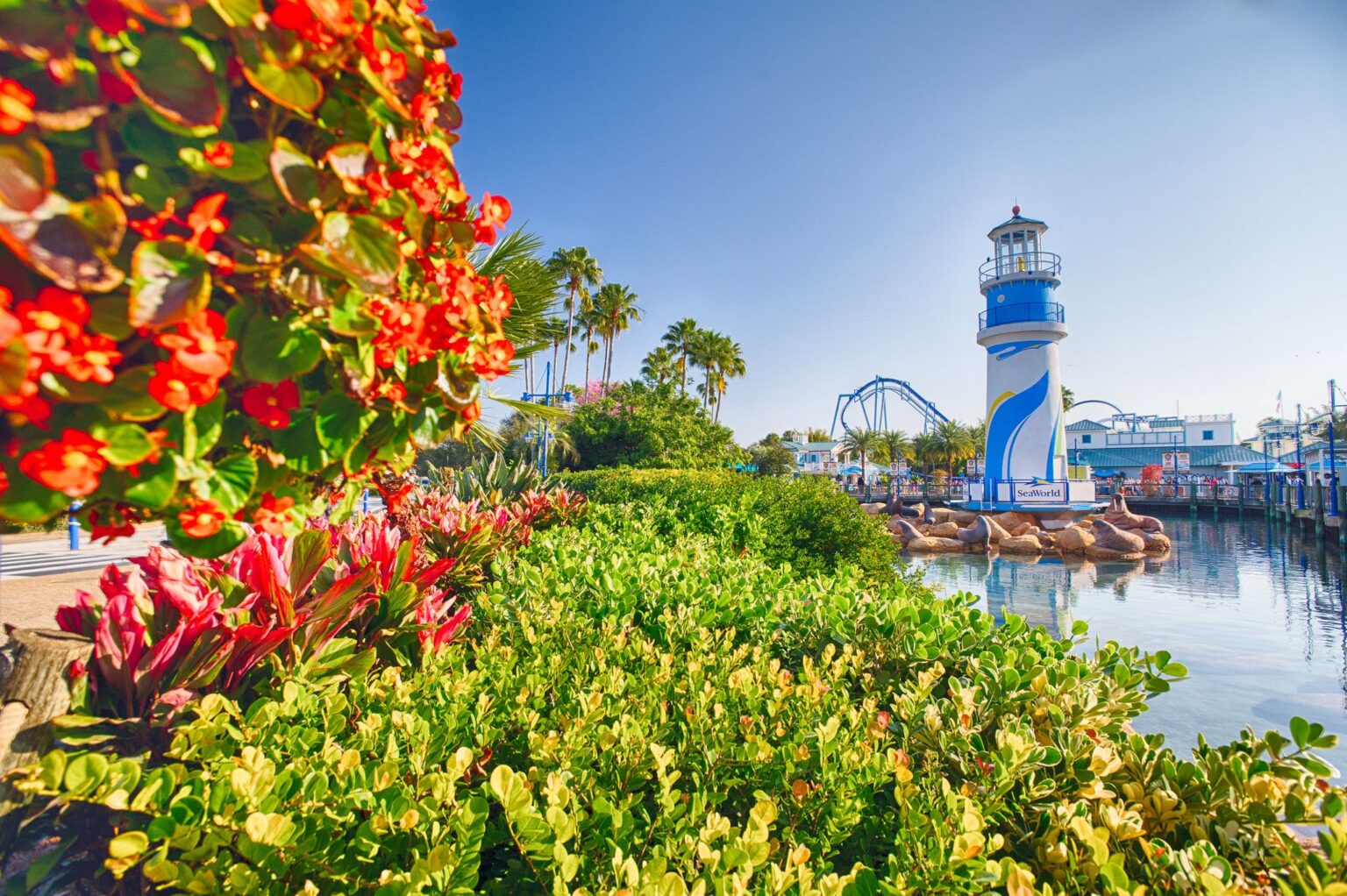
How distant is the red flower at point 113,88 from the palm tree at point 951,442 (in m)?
55.9

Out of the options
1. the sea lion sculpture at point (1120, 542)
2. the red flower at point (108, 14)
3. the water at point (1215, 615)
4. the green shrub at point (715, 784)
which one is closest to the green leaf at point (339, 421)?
the red flower at point (108, 14)

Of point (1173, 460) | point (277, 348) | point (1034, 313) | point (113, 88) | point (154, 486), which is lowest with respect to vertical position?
point (154, 486)

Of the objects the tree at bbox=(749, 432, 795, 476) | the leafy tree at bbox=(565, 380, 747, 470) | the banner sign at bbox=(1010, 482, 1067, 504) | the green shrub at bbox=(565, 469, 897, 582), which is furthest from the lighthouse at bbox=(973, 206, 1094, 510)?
the green shrub at bbox=(565, 469, 897, 582)

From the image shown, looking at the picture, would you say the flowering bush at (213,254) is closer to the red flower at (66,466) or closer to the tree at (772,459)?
the red flower at (66,466)

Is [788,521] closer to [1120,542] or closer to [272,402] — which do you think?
[272,402]

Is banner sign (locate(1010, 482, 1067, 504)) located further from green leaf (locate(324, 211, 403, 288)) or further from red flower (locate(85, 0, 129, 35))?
red flower (locate(85, 0, 129, 35))

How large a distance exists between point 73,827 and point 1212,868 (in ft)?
10.1

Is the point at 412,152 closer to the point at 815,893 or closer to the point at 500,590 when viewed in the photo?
the point at 815,893

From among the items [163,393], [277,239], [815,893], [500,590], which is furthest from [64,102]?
[500,590]

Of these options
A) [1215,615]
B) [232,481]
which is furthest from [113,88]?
[1215,615]

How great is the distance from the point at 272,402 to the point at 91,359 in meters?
0.27

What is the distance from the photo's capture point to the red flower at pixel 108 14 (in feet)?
2.86

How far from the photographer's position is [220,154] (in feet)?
3.29

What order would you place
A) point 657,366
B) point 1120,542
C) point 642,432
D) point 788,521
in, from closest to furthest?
point 788,521, point 642,432, point 1120,542, point 657,366
